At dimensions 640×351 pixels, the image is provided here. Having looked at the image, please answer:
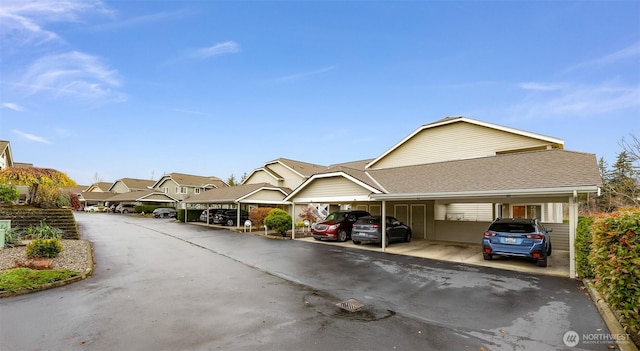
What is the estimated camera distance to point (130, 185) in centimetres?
6222

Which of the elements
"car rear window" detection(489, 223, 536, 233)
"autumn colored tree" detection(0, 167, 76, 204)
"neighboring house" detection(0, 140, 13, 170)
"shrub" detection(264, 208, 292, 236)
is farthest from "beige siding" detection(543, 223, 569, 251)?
"neighboring house" detection(0, 140, 13, 170)

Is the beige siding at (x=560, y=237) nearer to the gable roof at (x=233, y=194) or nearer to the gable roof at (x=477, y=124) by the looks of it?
the gable roof at (x=477, y=124)

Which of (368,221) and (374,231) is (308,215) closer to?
(368,221)

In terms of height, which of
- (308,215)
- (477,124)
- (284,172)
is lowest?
(308,215)

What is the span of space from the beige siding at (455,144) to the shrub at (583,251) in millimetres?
9315

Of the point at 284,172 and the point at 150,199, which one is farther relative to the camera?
the point at 150,199

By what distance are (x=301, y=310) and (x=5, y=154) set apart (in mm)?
36655

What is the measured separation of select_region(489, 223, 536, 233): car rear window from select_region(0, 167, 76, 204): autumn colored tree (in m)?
23.6

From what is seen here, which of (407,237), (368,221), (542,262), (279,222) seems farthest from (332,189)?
(542,262)

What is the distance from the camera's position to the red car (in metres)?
16.8

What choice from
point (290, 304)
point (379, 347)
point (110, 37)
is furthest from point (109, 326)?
point (110, 37)

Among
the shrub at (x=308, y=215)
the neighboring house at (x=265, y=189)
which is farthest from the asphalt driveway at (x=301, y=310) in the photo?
the shrub at (x=308, y=215)

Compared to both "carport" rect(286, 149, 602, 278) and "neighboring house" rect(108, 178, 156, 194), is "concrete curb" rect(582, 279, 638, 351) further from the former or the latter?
"neighboring house" rect(108, 178, 156, 194)

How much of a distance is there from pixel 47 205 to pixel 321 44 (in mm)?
20255
